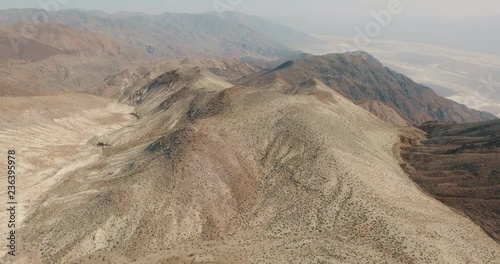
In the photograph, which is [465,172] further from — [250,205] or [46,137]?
[46,137]

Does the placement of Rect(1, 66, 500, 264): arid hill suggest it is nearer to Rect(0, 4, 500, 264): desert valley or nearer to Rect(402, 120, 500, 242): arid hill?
Rect(0, 4, 500, 264): desert valley

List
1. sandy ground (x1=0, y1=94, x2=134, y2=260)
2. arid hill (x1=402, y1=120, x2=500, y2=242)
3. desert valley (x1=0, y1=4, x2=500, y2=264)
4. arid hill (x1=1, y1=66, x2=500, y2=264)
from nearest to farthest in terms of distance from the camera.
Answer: arid hill (x1=1, y1=66, x2=500, y2=264)
desert valley (x1=0, y1=4, x2=500, y2=264)
arid hill (x1=402, y1=120, x2=500, y2=242)
sandy ground (x1=0, y1=94, x2=134, y2=260)

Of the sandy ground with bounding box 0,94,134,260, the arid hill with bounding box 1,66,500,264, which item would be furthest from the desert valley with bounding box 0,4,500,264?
the sandy ground with bounding box 0,94,134,260

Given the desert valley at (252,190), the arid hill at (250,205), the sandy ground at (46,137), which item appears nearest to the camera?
the arid hill at (250,205)

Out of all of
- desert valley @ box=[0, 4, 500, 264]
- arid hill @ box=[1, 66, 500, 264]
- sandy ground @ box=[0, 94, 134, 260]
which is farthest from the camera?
sandy ground @ box=[0, 94, 134, 260]

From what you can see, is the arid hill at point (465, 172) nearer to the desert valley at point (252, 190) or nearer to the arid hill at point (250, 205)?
the desert valley at point (252, 190)

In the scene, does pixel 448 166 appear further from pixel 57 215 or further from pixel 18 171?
pixel 18 171

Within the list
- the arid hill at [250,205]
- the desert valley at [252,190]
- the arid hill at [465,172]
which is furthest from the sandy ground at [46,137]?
the arid hill at [465,172]

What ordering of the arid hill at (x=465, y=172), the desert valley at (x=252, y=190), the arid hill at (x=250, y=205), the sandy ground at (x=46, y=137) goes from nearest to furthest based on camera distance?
the arid hill at (x=250, y=205), the desert valley at (x=252, y=190), the arid hill at (x=465, y=172), the sandy ground at (x=46, y=137)
